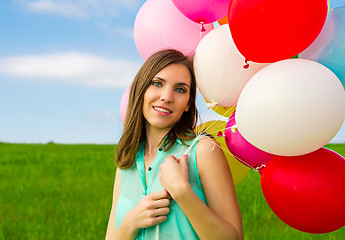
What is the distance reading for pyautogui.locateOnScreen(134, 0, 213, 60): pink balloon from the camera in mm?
2090

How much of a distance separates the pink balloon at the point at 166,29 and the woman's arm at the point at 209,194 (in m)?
0.61

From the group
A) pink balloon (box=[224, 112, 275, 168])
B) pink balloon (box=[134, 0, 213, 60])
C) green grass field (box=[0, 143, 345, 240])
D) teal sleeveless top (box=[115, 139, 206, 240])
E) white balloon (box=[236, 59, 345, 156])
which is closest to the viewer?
white balloon (box=[236, 59, 345, 156])

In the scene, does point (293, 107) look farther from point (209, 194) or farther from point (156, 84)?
point (156, 84)

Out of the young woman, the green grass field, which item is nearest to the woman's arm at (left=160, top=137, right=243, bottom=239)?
the young woman

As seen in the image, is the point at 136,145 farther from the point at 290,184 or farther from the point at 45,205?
the point at 45,205

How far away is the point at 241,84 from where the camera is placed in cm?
181

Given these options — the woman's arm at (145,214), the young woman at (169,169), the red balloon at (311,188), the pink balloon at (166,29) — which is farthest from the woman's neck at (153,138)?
the red balloon at (311,188)

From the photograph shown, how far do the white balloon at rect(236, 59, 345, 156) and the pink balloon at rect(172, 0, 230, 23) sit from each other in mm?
513

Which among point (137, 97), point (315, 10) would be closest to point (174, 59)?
point (137, 97)

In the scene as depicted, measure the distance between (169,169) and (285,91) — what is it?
61 centimetres

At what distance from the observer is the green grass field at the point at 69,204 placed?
407cm

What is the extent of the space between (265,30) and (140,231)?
1.10 meters

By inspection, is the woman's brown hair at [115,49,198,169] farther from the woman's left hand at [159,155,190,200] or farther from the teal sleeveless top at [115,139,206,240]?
the woman's left hand at [159,155,190,200]

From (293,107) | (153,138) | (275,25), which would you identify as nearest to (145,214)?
(153,138)
